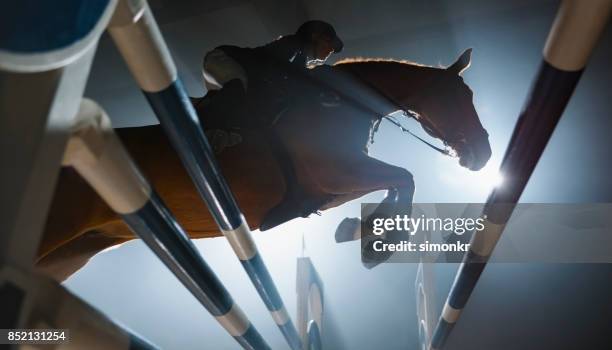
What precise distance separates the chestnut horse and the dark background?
374mm

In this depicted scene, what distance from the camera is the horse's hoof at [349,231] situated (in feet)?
2.43

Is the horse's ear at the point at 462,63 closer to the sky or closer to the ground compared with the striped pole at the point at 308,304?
closer to the sky

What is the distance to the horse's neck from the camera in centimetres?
85

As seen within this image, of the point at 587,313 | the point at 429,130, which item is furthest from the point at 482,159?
the point at 587,313

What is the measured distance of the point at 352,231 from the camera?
2.44 feet

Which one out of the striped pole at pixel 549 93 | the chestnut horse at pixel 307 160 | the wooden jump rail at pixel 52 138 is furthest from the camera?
the chestnut horse at pixel 307 160

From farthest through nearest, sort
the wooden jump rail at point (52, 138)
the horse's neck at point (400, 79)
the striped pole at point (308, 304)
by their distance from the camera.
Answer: the striped pole at point (308, 304) → the horse's neck at point (400, 79) → the wooden jump rail at point (52, 138)

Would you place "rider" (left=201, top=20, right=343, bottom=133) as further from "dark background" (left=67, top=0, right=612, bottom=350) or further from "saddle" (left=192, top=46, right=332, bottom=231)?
"dark background" (left=67, top=0, right=612, bottom=350)

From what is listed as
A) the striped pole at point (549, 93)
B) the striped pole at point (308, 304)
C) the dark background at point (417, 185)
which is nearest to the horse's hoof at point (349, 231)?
the striped pole at point (549, 93)

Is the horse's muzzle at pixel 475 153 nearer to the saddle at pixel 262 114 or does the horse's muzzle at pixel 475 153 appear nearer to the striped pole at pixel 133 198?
the saddle at pixel 262 114

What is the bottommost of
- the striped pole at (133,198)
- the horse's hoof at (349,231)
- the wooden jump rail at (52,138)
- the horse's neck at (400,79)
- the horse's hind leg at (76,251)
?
the wooden jump rail at (52,138)

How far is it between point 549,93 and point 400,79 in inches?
23.8

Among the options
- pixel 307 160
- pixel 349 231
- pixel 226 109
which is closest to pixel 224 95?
pixel 226 109

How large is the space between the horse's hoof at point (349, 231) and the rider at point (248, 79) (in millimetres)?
211
